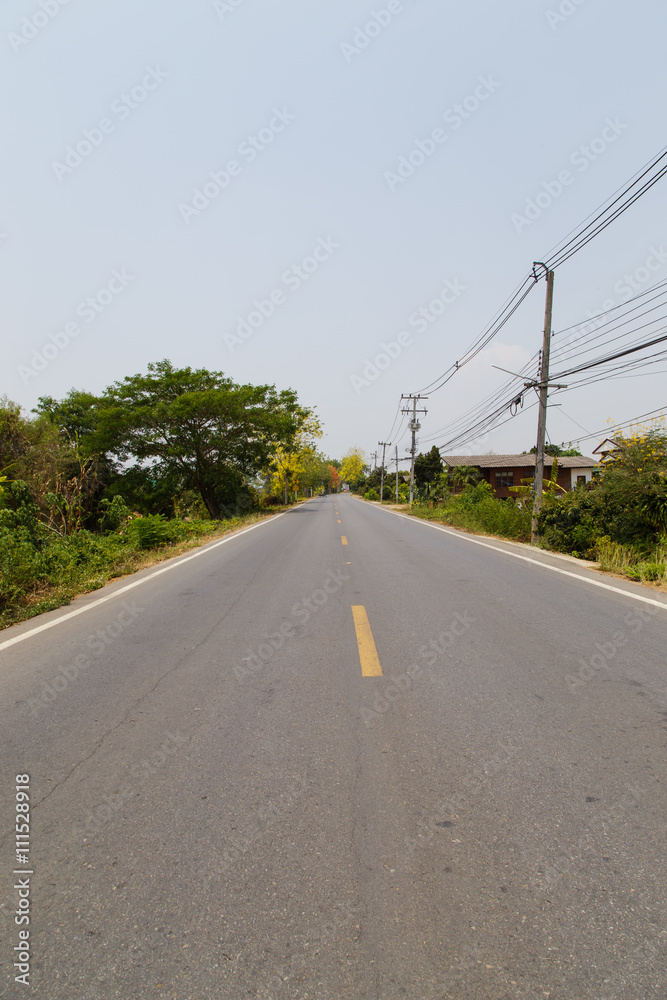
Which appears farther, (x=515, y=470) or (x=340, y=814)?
(x=515, y=470)

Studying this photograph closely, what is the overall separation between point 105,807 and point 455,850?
1.71 meters

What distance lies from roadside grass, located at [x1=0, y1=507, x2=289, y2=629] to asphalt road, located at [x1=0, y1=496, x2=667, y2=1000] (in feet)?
6.57

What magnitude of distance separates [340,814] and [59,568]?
8010 millimetres

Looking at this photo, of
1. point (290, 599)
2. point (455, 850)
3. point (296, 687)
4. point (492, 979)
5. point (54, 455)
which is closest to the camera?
point (492, 979)

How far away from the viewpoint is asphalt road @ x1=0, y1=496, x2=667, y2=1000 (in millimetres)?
1812

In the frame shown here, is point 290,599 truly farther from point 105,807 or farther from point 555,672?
point 105,807

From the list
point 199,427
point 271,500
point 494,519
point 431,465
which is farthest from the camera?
point 431,465

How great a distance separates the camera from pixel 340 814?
2.58 m

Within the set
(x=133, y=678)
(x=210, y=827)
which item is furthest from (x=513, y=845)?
(x=133, y=678)

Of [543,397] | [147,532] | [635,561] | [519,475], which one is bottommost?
[147,532]

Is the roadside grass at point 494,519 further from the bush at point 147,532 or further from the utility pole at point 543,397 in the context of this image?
the bush at point 147,532

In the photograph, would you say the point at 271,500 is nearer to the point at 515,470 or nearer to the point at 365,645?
the point at 515,470

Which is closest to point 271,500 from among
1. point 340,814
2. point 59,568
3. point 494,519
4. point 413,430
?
point 413,430

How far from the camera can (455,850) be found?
2324 millimetres
